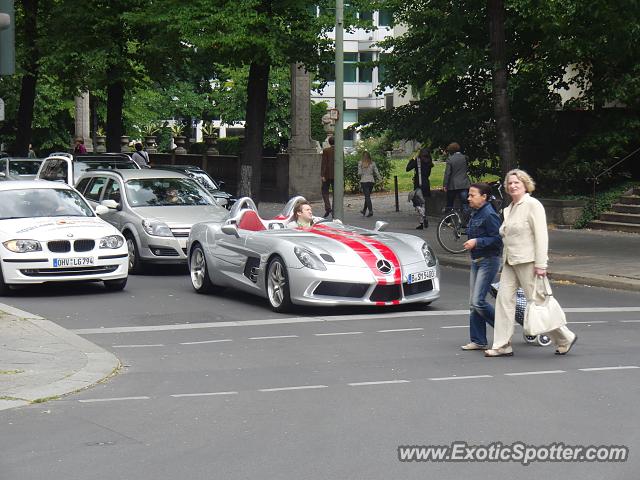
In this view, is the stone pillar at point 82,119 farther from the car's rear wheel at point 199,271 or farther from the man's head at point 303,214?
the man's head at point 303,214

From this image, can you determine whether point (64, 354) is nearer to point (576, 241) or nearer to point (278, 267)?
point (278, 267)

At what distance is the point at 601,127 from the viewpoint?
28.1m

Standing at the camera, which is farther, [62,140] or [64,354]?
[62,140]

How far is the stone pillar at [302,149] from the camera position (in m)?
38.6

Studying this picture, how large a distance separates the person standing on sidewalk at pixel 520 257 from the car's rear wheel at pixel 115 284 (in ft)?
23.9

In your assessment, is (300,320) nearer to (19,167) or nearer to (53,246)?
(53,246)

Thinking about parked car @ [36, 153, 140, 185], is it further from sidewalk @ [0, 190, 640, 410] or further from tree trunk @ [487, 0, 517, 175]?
tree trunk @ [487, 0, 517, 175]

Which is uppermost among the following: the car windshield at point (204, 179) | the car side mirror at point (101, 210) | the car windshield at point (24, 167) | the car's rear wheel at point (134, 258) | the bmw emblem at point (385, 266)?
the car windshield at point (24, 167)

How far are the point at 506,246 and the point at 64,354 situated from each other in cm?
413

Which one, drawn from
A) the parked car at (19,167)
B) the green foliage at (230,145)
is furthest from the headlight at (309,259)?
the green foliage at (230,145)

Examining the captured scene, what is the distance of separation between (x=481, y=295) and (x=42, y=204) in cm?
832

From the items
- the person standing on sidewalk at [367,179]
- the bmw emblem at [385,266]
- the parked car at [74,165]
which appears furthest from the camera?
the person standing on sidewalk at [367,179]

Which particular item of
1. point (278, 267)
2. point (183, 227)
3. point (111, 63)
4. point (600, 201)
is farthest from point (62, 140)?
point (278, 267)

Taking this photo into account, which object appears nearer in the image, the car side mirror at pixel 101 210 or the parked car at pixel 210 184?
the car side mirror at pixel 101 210
